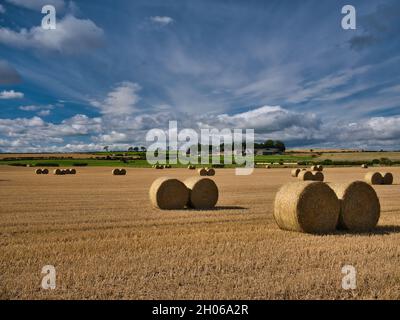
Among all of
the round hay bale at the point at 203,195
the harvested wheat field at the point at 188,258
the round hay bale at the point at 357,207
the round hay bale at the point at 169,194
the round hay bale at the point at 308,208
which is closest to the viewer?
the harvested wheat field at the point at 188,258

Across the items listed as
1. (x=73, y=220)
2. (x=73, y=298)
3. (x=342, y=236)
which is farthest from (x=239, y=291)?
(x=73, y=220)

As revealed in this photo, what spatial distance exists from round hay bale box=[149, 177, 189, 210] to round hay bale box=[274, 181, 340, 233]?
601 centimetres

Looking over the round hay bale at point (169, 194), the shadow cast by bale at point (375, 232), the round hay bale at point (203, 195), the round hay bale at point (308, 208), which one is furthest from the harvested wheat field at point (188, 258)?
the round hay bale at point (203, 195)

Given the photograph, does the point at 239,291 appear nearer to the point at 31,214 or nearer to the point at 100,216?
the point at 100,216

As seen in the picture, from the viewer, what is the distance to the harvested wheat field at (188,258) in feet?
21.9

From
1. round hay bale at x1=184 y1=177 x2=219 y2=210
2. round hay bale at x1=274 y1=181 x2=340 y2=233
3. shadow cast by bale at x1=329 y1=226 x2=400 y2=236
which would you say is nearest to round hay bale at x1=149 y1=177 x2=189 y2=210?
round hay bale at x1=184 y1=177 x2=219 y2=210

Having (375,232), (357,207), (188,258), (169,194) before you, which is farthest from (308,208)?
(169,194)

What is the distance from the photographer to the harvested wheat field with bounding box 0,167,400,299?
6688mm

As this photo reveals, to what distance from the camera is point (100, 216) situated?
48.3 feet

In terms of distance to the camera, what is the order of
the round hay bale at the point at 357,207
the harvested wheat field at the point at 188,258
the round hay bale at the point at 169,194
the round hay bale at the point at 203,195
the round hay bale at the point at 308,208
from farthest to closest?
the round hay bale at the point at 203,195 → the round hay bale at the point at 169,194 → the round hay bale at the point at 357,207 → the round hay bale at the point at 308,208 → the harvested wheat field at the point at 188,258

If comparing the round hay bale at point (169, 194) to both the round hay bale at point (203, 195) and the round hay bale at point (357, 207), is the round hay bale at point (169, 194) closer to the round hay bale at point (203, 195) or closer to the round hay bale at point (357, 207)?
the round hay bale at point (203, 195)

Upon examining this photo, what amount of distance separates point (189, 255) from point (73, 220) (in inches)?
238

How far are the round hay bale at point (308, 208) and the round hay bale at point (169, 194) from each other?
601 centimetres
